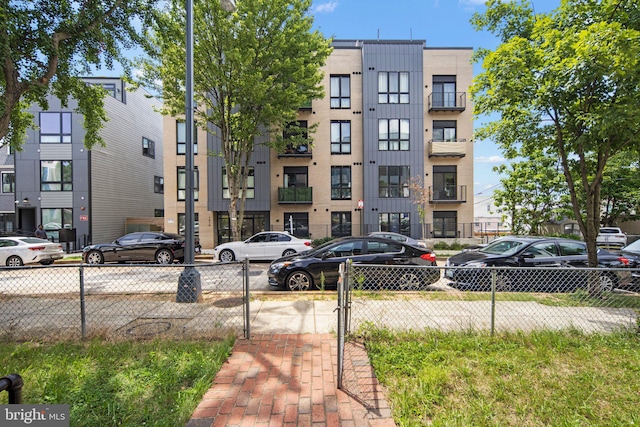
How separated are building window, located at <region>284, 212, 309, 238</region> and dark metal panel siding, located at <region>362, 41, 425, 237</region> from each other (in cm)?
437

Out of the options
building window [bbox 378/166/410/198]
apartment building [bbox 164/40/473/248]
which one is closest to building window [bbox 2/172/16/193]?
apartment building [bbox 164/40/473/248]

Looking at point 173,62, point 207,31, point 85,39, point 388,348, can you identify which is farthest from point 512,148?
point 173,62

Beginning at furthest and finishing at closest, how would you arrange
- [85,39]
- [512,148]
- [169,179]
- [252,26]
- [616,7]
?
[169,179]
[252,26]
[512,148]
[85,39]
[616,7]

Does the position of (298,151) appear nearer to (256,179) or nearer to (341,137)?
(341,137)

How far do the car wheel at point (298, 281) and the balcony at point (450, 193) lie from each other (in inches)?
671

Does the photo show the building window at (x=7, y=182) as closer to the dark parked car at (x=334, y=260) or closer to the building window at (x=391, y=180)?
the dark parked car at (x=334, y=260)

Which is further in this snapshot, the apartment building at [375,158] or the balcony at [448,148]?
the balcony at [448,148]

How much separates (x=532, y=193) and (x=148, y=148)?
3248 cm

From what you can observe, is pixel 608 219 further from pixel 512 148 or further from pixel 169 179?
pixel 169 179

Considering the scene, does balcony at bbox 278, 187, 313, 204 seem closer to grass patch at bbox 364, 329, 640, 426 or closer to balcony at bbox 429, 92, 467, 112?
balcony at bbox 429, 92, 467, 112

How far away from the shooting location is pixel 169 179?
21609 mm

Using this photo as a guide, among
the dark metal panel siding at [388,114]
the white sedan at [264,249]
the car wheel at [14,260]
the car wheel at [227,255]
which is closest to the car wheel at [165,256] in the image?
the white sedan at [264,249]

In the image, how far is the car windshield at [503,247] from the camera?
891cm

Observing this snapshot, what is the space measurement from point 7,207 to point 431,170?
30333mm
